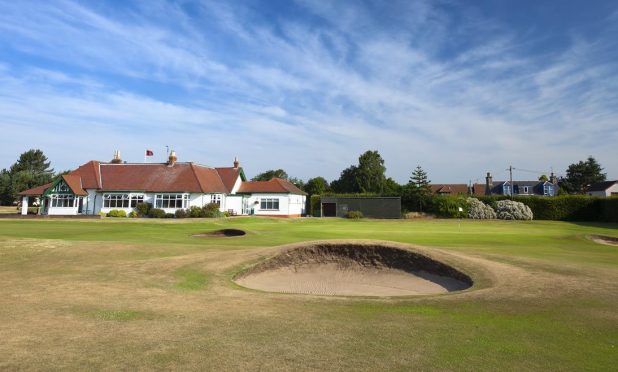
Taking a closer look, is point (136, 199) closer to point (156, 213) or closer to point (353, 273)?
point (156, 213)

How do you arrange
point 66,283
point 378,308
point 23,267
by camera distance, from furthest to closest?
Result: 1. point 23,267
2. point 66,283
3. point 378,308

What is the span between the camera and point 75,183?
53.3m

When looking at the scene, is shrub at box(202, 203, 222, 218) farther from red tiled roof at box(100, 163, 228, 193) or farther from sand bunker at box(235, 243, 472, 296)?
sand bunker at box(235, 243, 472, 296)

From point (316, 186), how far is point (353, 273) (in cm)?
6999

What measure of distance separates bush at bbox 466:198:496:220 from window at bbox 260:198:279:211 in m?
27.3

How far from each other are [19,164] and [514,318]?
136426mm

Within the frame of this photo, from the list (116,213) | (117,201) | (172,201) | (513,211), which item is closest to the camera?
(116,213)

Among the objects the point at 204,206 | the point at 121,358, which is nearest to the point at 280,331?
the point at 121,358

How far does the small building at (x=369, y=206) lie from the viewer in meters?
60.8

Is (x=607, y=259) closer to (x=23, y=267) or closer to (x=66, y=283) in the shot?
(x=66, y=283)

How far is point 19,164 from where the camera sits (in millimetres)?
115562

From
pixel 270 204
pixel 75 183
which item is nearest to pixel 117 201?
pixel 75 183

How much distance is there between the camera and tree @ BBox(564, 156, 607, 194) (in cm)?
10531

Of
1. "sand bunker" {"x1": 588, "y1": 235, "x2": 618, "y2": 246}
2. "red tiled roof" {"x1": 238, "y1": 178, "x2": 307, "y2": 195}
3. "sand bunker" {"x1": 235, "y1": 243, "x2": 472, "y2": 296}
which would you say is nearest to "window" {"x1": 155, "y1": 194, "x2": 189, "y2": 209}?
"red tiled roof" {"x1": 238, "y1": 178, "x2": 307, "y2": 195}
